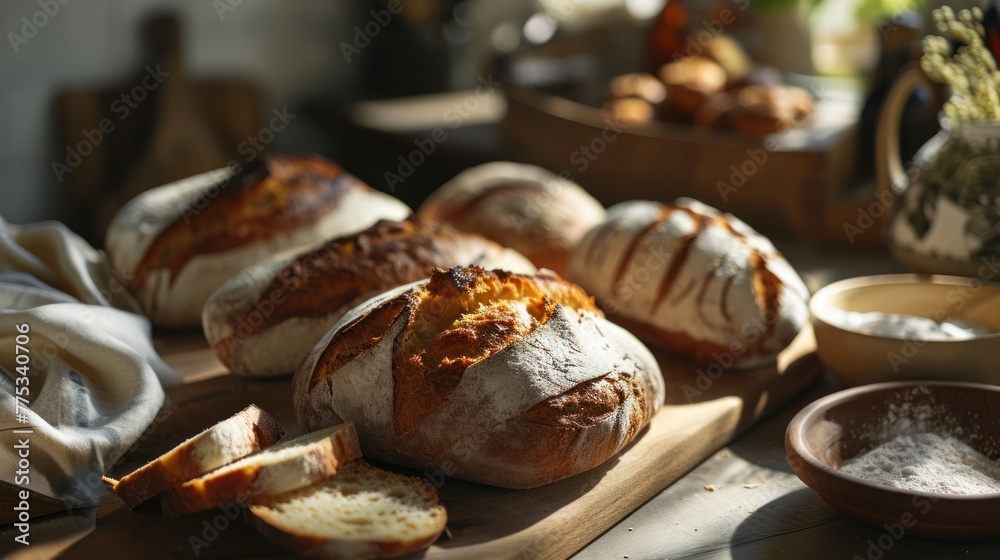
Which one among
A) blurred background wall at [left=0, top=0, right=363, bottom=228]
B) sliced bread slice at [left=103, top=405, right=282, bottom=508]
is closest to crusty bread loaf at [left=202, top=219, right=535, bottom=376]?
sliced bread slice at [left=103, top=405, right=282, bottom=508]

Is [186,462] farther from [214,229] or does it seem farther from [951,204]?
[951,204]

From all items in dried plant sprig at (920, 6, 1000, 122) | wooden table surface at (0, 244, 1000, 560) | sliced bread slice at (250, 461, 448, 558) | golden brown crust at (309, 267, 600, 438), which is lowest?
wooden table surface at (0, 244, 1000, 560)

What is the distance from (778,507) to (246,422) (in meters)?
0.67

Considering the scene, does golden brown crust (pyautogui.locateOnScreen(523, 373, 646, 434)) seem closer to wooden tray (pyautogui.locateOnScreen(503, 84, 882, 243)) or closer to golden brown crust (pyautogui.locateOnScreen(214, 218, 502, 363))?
golden brown crust (pyautogui.locateOnScreen(214, 218, 502, 363))

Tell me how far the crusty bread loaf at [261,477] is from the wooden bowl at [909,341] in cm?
78

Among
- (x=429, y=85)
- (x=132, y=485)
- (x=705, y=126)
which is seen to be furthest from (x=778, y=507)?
(x=429, y=85)

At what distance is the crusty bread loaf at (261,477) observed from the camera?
1.04m

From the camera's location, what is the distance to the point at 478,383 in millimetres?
1144

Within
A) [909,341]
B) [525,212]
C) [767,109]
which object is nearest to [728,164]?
[767,109]

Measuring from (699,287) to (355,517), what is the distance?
0.73 metres

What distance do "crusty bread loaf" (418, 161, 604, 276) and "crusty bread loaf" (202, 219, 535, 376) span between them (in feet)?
1.11

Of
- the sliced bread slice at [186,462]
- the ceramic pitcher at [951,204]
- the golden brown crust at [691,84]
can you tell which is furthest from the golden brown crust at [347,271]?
the golden brown crust at [691,84]

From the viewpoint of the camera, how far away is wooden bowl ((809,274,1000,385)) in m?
1.36

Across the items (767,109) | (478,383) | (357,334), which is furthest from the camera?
(767,109)
